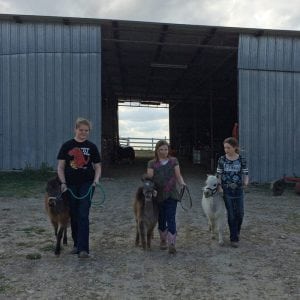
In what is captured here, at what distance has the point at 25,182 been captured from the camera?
13.9 metres

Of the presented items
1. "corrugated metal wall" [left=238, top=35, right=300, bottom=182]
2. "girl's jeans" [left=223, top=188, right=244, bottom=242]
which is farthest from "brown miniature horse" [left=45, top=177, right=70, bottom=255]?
"corrugated metal wall" [left=238, top=35, right=300, bottom=182]

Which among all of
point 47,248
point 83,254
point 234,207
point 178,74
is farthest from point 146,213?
point 178,74

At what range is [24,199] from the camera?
436 inches

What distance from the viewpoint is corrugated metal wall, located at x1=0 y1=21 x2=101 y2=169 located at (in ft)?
49.5

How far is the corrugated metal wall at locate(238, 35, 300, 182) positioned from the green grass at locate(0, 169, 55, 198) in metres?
6.83

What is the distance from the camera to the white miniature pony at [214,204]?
660cm

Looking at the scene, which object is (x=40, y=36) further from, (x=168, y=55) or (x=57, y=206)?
(x=57, y=206)

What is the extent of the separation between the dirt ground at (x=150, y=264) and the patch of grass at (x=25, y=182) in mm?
3256

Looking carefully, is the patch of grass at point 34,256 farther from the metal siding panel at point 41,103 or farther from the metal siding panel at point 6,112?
the metal siding panel at point 6,112

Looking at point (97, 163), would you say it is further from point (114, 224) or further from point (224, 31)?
point (224, 31)

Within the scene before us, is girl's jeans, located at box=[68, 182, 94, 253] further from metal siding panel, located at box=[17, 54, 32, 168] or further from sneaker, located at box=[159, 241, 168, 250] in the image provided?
metal siding panel, located at box=[17, 54, 32, 168]

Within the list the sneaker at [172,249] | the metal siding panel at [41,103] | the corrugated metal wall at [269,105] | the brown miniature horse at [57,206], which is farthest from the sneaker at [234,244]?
the metal siding panel at [41,103]

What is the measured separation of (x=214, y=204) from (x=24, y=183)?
8493mm

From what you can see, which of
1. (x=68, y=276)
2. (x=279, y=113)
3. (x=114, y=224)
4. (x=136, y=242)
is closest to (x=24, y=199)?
(x=114, y=224)
